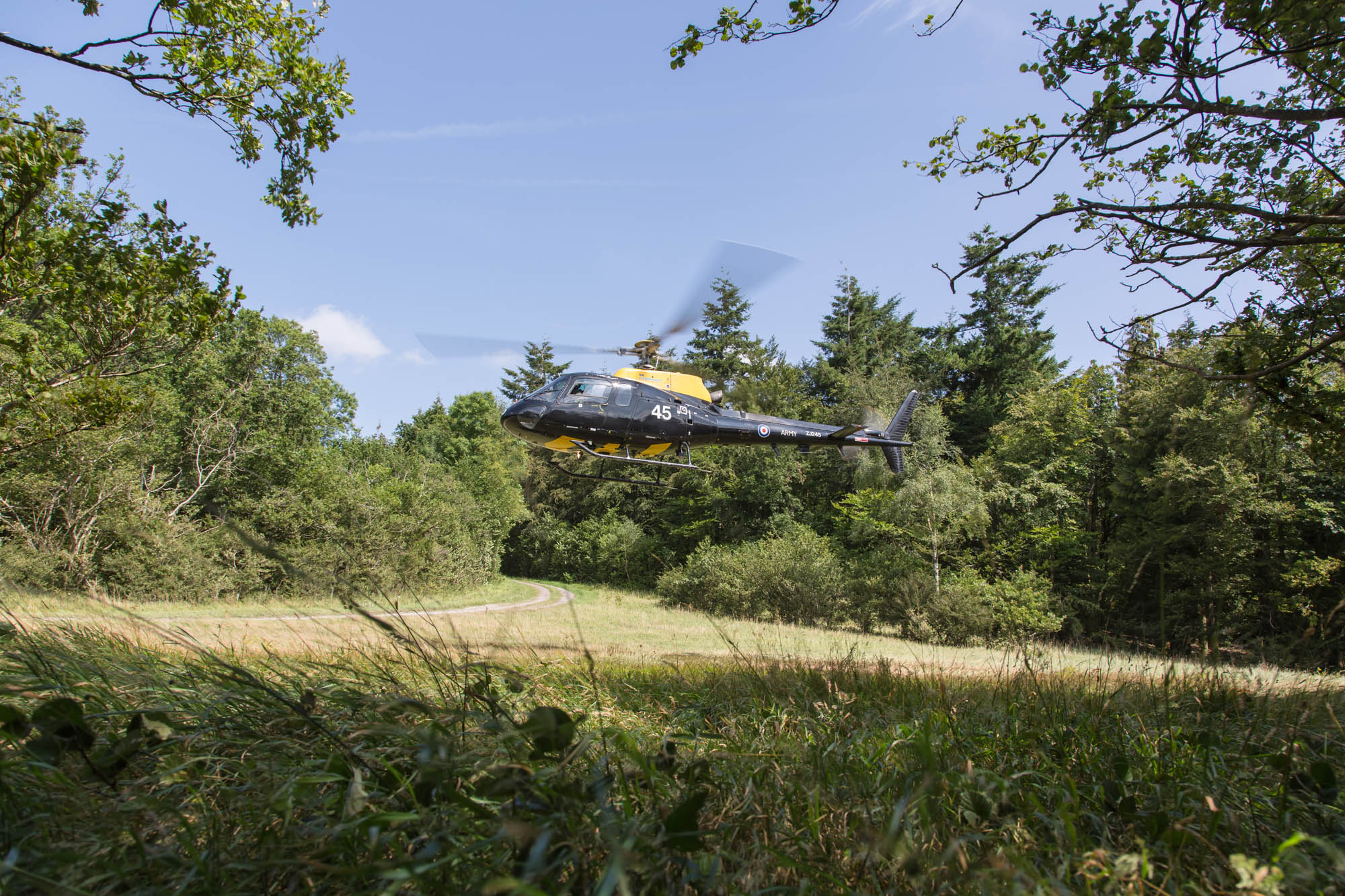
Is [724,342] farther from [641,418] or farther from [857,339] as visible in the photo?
[641,418]

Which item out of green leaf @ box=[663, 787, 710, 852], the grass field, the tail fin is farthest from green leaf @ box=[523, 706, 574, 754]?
the tail fin

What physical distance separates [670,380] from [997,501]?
17.7 metres

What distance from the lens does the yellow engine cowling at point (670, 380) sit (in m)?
10.7

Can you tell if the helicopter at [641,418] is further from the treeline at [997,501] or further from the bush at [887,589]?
the bush at [887,589]

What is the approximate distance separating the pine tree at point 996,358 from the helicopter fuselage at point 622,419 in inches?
902

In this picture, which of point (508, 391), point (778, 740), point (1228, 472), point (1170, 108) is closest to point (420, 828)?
Result: point (778, 740)

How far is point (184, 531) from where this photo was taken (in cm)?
1908


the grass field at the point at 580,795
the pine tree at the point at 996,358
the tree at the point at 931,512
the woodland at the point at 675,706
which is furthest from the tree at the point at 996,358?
the grass field at the point at 580,795

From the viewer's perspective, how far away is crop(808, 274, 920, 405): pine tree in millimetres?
35000

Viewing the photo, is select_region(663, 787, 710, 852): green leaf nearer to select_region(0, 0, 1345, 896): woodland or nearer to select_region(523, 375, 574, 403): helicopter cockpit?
select_region(0, 0, 1345, 896): woodland

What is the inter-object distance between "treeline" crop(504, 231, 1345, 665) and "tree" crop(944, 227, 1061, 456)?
4.2 inches

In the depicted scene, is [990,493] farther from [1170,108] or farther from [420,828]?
[420,828]

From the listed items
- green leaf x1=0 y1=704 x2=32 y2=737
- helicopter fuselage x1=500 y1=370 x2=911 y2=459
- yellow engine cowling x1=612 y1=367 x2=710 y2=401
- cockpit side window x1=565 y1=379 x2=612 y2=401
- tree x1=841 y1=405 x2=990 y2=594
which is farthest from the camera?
tree x1=841 y1=405 x2=990 y2=594

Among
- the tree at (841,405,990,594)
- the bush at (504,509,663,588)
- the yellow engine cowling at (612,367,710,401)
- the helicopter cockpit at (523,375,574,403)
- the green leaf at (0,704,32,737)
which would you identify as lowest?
the bush at (504,509,663,588)
